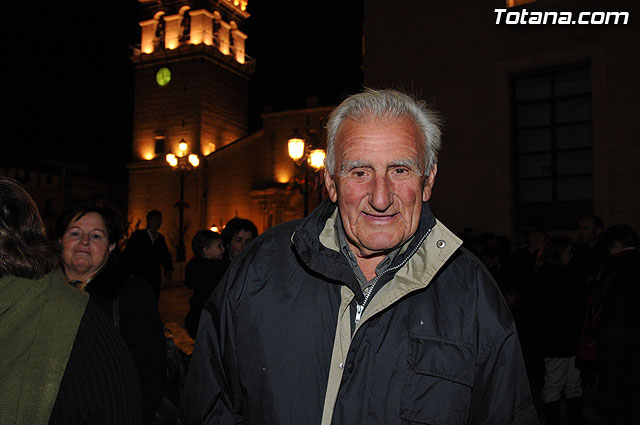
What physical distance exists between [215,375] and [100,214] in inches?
→ 83.0

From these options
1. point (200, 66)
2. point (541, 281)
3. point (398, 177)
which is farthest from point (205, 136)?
point (398, 177)

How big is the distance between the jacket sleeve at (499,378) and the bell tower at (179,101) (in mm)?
39105

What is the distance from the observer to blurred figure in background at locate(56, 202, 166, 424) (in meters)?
3.68

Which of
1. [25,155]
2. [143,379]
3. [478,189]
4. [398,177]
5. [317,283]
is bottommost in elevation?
[143,379]

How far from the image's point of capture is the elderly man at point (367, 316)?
7.13 ft

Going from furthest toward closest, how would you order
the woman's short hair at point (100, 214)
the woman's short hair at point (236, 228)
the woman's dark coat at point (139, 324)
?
the woman's short hair at point (236, 228), the woman's short hair at point (100, 214), the woman's dark coat at point (139, 324)

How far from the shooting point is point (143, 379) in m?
3.69

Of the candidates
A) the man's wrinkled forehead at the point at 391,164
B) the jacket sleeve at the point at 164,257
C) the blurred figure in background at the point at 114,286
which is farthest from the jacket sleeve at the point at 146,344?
the jacket sleeve at the point at 164,257

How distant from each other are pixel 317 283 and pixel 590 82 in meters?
11.9

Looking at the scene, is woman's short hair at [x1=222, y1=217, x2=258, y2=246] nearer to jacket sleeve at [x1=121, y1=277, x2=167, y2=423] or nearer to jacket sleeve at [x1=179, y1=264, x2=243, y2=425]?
jacket sleeve at [x1=121, y1=277, x2=167, y2=423]

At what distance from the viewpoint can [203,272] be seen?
5.68m

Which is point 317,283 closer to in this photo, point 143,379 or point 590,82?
point 143,379

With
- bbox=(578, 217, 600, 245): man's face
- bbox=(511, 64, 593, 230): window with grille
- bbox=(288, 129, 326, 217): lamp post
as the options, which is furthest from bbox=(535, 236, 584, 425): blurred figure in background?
bbox=(288, 129, 326, 217): lamp post

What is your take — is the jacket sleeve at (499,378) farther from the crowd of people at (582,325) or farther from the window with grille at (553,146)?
the window with grille at (553,146)
